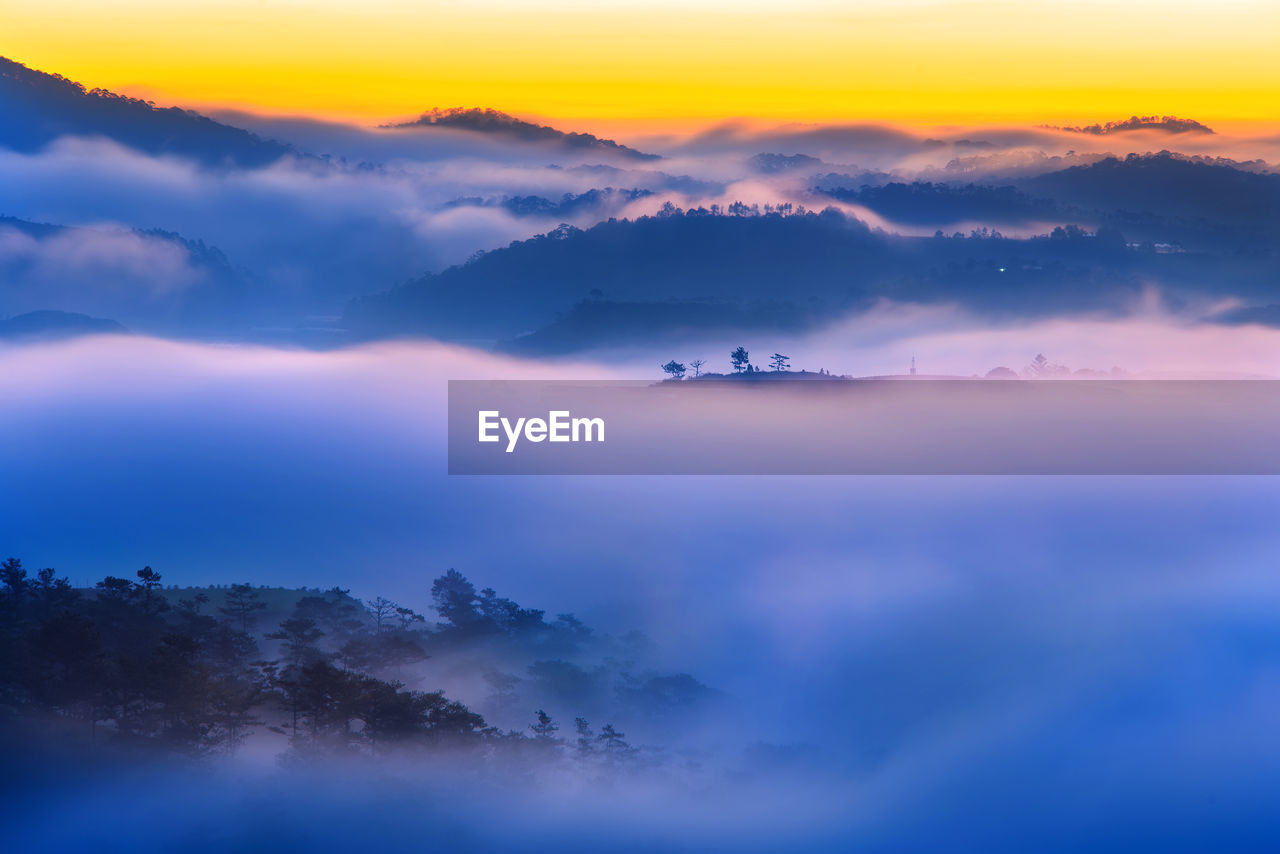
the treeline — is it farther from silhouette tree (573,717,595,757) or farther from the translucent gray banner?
the translucent gray banner

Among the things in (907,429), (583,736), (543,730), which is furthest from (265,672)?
(907,429)

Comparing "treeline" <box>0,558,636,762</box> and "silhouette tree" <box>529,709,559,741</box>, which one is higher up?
"treeline" <box>0,558,636,762</box>

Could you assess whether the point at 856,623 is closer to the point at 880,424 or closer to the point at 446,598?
the point at 880,424

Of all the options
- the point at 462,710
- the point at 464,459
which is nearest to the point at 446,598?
the point at 462,710

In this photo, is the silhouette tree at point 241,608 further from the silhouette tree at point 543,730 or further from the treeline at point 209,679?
the silhouette tree at point 543,730

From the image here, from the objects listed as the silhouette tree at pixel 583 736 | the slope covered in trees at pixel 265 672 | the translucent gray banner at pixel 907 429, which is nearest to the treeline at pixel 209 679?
the slope covered in trees at pixel 265 672

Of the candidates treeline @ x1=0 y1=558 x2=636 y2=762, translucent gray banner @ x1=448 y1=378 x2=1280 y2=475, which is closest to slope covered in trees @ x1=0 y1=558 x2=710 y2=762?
treeline @ x1=0 y1=558 x2=636 y2=762
